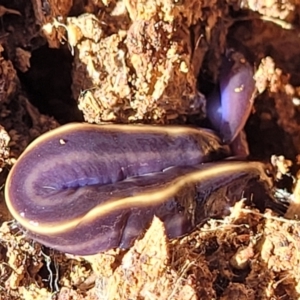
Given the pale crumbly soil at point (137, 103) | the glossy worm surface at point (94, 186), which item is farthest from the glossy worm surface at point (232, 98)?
the glossy worm surface at point (94, 186)

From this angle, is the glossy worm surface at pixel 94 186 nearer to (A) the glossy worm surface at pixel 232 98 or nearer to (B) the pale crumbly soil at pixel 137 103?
(B) the pale crumbly soil at pixel 137 103

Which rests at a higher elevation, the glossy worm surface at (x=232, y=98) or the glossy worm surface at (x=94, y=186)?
the glossy worm surface at (x=232, y=98)

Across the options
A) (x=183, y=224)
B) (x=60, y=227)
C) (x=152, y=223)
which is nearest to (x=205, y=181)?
(x=183, y=224)

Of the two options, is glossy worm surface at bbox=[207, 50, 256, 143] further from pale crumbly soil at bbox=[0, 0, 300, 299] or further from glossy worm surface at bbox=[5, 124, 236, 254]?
glossy worm surface at bbox=[5, 124, 236, 254]

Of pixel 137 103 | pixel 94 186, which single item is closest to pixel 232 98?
pixel 137 103

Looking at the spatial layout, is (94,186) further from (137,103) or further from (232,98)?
(232,98)

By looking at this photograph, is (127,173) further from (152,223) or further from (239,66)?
(239,66)
